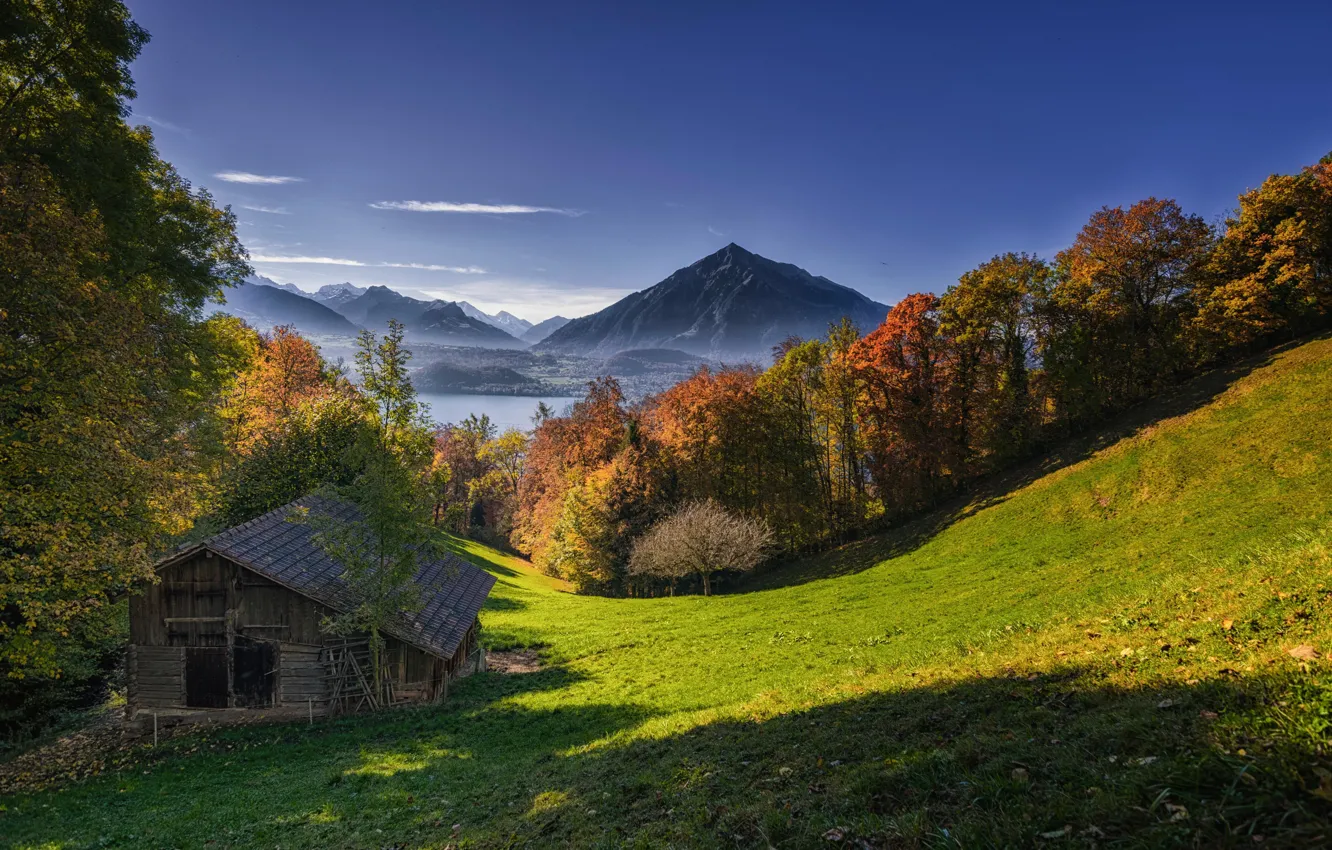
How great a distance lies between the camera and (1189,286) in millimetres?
42156

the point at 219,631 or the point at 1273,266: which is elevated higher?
the point at 1273,266

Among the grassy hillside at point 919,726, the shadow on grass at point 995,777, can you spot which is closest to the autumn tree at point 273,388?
the grassy hillside at point 919,726

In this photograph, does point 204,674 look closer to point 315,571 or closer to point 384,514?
point 315,571

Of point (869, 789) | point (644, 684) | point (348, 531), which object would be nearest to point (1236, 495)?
point (644, 684)

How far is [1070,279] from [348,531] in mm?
53099

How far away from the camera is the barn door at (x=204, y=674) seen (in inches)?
862

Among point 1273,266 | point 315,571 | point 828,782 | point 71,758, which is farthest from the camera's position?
point 1273,266

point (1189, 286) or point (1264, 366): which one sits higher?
point (1189, 286)

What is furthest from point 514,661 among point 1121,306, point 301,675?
point 1121,306

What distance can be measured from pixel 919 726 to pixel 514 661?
24656 millimetres

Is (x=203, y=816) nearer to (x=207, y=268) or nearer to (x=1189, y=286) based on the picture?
(x=207, y=268)

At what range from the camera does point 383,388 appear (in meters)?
21.5

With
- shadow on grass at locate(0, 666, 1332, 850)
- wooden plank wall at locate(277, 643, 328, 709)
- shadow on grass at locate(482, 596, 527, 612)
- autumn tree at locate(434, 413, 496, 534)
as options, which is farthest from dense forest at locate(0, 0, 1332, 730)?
autumn tree at locate(434, 413, 496, 534)

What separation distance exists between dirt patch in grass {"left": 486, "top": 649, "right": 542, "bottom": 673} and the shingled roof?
130 inches
